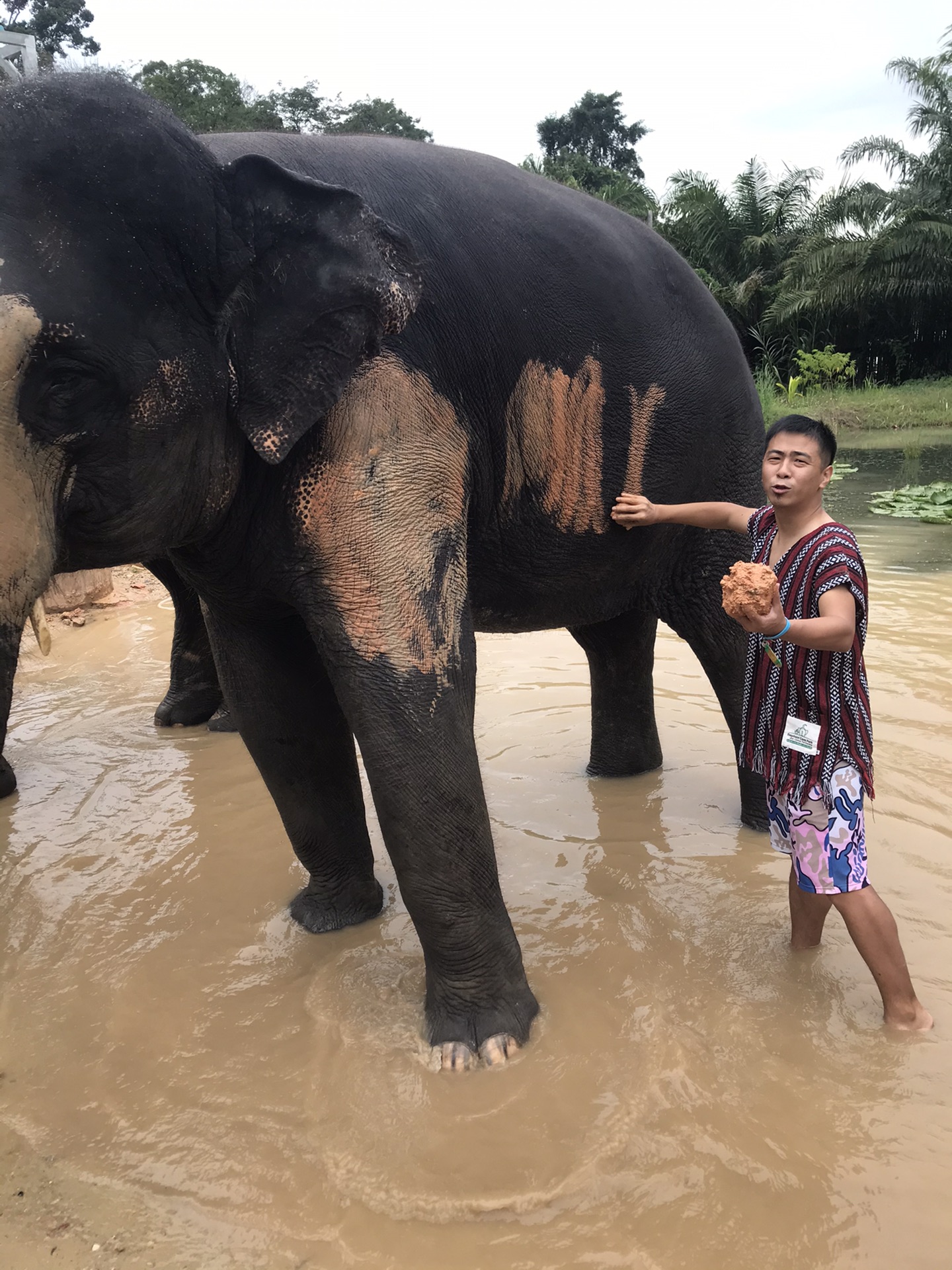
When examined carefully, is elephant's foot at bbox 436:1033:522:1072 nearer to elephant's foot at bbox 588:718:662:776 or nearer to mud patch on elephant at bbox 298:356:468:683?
mud patch on elephant at bbox 298:356:468:683

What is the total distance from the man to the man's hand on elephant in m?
0.37

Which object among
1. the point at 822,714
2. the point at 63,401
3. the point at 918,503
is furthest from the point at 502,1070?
the point at 918,503

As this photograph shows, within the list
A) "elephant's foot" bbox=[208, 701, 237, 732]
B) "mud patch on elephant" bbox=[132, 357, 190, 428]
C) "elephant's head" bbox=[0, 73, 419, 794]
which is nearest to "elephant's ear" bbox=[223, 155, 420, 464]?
"elephant's head" bbox=[0, 73, 419, 794]

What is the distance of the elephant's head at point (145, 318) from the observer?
168 cm

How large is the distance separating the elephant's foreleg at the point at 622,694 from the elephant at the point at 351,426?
719 mm

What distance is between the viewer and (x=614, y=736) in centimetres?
396

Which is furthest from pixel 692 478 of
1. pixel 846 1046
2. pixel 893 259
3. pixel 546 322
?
pixel 893 259

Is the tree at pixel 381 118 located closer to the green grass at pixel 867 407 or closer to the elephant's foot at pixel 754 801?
the green grass at pixel 867 407

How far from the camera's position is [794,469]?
2252 mm

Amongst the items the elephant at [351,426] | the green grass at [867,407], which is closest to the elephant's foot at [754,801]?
the elephant at [351,426]

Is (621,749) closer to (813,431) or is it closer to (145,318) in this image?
(813,431)

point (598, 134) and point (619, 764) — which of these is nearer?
point (619, 764)

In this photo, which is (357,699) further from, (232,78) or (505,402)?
(232,78)

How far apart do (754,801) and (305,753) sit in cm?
166
